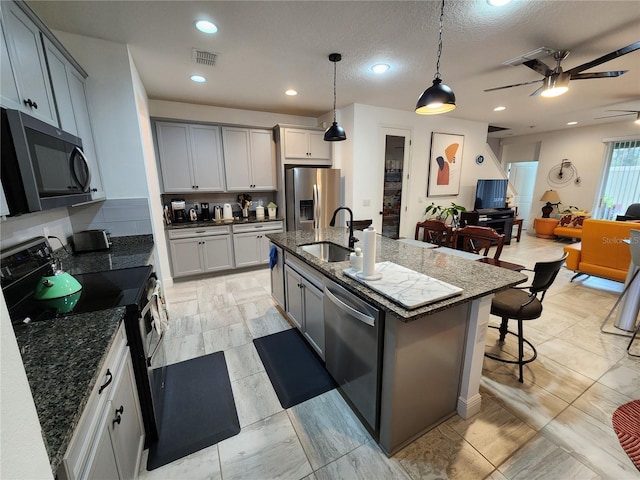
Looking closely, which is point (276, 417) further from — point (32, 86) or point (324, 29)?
point (324, 29)

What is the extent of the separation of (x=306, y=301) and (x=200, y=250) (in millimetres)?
2529

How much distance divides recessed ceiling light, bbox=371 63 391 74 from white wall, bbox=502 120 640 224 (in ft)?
21.7

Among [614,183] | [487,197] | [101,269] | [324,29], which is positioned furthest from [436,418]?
[614,183]

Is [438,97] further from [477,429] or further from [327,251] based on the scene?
[477,429]

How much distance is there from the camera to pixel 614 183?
614cm

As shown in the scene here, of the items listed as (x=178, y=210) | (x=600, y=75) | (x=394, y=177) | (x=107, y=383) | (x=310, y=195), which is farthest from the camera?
(x=394, y=177)

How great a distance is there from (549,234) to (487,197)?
95.1 inches

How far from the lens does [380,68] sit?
2965 mm

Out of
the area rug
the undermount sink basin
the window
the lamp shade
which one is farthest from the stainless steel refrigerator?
the window

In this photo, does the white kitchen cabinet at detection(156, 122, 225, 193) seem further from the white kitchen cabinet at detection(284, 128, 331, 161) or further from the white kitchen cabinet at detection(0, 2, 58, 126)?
the white kitchen cabinet at detection(0, 2, 58, 126)

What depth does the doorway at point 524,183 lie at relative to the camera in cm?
769

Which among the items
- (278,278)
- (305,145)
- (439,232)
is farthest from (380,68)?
(278,278)

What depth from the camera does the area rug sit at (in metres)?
1.26

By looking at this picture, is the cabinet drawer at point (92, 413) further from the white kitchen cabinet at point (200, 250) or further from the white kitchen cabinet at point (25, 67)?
the white kitchen cabinet at point (200, 250)
